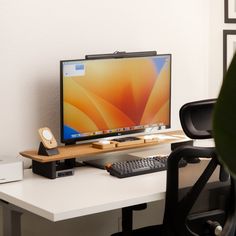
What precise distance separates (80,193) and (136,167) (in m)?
0.41

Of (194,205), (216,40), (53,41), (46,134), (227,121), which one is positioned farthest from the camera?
(216,40)

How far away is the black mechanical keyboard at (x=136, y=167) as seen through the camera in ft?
7.54

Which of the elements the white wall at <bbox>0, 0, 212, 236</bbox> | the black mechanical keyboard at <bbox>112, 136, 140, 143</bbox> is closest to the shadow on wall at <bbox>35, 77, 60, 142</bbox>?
the white wall at <bbox>0, 0, 212, 236</bbox>

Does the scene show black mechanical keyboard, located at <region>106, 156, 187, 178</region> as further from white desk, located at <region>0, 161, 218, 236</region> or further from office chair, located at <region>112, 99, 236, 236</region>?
office chair, located at <region>112, 99, 236, 236</region>

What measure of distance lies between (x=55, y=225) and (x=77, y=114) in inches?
24.9

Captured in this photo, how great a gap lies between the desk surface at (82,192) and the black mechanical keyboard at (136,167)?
0.08 ft

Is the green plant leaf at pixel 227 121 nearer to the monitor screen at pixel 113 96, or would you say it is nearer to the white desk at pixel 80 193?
the white desk at pixel 80 193

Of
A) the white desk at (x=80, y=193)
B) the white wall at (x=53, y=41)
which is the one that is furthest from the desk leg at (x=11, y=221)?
the white wall at (x=53, y=41)

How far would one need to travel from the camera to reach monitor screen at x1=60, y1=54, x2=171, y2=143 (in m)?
2.42

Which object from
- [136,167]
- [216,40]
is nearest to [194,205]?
[136,167]

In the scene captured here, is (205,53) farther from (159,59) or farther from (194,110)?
(194,110)

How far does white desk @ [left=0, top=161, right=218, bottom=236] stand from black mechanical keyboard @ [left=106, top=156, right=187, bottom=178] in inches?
1.1

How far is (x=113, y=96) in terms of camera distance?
258 cm

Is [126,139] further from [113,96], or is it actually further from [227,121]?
[227,121]
